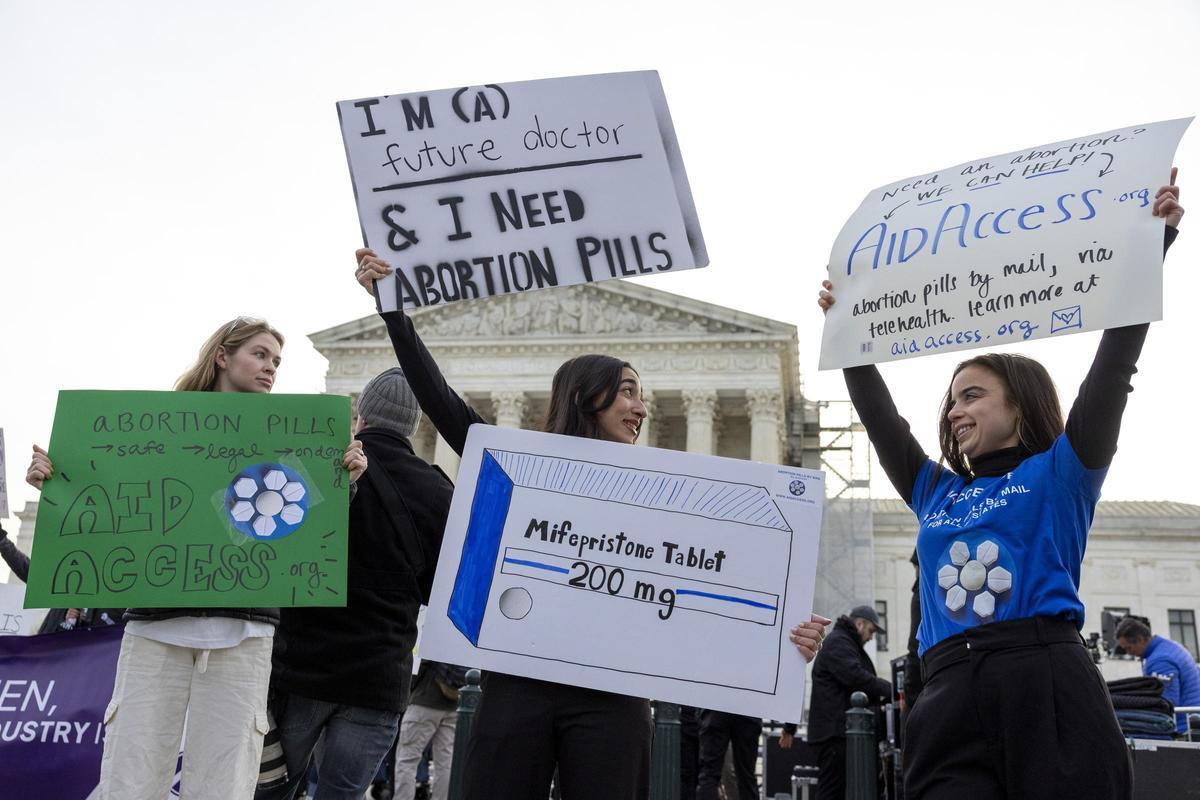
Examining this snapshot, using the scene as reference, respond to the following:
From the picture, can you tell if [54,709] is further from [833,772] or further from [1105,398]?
[833,772]

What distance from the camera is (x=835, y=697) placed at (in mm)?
8953

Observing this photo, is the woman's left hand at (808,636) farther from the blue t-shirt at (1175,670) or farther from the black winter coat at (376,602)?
the blue t-shirt at (1175,670)

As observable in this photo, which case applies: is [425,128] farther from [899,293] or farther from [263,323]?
[899,293]

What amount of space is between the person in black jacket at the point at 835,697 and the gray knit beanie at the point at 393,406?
17.9ft

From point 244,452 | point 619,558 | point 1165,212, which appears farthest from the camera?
point 244,452

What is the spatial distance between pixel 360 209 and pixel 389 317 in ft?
1.72

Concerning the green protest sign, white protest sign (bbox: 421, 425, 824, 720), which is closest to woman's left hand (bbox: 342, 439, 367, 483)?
the green protest sign

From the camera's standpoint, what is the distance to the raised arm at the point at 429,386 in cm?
339

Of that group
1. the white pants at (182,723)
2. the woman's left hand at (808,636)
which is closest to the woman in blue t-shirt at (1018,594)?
the woman's left hand at (808,636)

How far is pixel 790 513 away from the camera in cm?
326

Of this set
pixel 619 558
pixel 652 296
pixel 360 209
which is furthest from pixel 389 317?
pixel 652 296

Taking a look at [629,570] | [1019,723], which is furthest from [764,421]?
[1019,723]

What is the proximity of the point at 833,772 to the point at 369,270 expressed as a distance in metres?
A: 6.85

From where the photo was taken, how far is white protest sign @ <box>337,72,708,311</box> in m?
3.82
